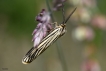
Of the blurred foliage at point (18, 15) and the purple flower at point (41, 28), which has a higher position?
the blurred foliage at point (18, 15)

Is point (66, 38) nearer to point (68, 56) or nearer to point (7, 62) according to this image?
point (68, 56)

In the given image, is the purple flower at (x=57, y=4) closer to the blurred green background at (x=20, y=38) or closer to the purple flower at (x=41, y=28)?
the purple flower at (x=41, y=28)

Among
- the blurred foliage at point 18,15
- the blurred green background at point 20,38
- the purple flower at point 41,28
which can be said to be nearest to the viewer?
the purple flower at point 41,28

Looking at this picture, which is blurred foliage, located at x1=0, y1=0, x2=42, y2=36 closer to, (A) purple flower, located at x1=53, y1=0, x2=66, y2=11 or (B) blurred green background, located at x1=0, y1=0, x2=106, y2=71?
(B) blurred green background, located at x1=0, y1=0, x2=106, y2=71

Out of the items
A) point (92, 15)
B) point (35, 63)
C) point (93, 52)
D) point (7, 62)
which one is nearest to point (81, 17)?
point (92, 15)

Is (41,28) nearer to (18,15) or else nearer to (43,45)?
(43,45)

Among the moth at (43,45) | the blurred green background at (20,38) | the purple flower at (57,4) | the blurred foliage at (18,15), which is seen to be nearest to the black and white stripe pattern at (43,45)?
the moth at (43,45)

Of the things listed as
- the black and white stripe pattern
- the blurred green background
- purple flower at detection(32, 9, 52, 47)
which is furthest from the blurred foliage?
purple flower at detection(32, 9, 52, 47)

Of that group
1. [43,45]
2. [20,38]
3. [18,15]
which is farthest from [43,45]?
[18,15]
